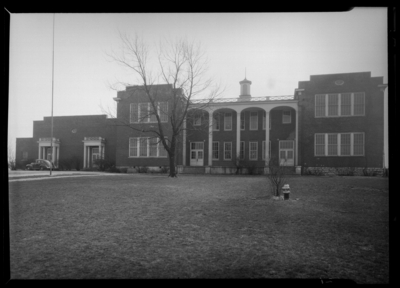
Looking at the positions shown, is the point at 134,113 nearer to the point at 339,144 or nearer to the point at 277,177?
the point at 277,177

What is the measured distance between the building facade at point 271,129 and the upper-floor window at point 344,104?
18 mm

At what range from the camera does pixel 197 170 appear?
12.5m

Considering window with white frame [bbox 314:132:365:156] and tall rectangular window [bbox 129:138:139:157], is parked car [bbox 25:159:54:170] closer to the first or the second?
window with white frame [bbox 314:132:365:156]

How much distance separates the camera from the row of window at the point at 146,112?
498 inches

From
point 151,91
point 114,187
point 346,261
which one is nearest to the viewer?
point 346,261

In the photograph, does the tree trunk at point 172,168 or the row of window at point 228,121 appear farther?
the tree trunk at point 172,168

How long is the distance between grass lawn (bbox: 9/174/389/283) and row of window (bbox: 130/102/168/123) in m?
6.37

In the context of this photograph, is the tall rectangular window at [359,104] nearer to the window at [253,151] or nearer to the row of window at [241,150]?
the row of window at [241,150]

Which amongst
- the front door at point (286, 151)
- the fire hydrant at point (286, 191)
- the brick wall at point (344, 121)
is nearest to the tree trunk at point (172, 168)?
the front door at point (286, 151)

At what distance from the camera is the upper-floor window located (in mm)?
5293

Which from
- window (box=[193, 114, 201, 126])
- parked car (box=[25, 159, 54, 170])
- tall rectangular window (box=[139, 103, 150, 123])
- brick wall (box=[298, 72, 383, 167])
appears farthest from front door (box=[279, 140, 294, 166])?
tall rectangular window (box=[139, 103, 150, 123])
